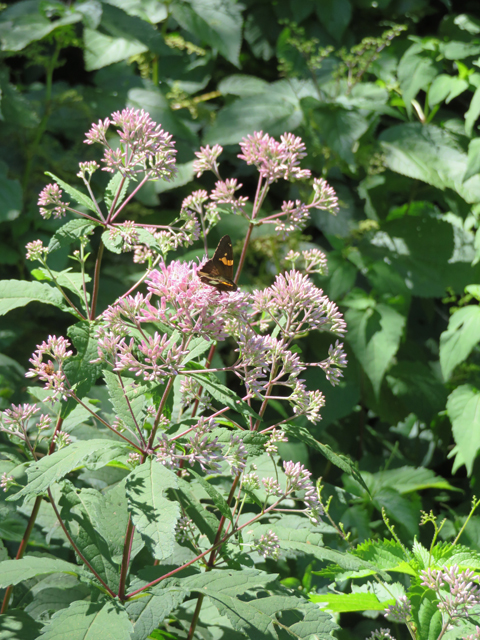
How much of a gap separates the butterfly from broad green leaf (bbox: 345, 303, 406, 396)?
117cm

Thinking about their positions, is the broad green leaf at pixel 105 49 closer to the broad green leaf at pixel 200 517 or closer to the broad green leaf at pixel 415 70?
the broad green leaf at pixel 415 70

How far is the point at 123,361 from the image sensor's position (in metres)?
0.95

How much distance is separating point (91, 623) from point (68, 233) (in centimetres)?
68

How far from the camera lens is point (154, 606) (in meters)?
0.96

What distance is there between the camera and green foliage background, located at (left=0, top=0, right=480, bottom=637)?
211cm

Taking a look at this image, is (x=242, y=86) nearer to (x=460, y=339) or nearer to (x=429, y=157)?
(x=429, y=157)

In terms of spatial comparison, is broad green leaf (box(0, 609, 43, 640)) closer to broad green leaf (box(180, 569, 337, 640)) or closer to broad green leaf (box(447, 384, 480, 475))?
broad green leaf (box(180, 569, 337, 640))

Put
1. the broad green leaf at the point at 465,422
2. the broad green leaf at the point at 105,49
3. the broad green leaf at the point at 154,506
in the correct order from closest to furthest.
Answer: the broad green leaf at the point at 154,506 → the broad green leaf at the point at 465,422 → the broad green leaf at the point at 105,49

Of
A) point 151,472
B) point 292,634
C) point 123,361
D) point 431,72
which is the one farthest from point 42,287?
point 431,72

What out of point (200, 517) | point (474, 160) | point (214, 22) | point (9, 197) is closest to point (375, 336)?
point (474, 160)

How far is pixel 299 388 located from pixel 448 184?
63.8 inches

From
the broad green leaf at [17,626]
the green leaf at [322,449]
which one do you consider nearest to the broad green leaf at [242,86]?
the green leaf at [322,449]

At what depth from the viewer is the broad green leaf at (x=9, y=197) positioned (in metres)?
2.20

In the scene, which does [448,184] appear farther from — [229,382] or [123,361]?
[123,361]
